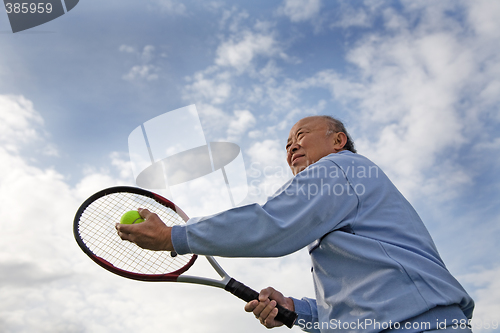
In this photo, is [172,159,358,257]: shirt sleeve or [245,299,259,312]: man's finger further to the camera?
[245,299,259,312]: man's finger

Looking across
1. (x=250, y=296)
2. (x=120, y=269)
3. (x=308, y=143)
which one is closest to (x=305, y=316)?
(x=250, y=296)

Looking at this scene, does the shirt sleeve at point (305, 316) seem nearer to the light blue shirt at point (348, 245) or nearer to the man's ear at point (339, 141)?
the light blue shirt at point (348, 245)

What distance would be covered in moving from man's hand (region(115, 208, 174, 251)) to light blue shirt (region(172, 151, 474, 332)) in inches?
3.0

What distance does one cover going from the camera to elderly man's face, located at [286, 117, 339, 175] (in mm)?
3674

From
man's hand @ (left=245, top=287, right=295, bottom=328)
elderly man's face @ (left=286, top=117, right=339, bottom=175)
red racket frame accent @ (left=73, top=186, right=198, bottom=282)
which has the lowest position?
man's hand @ (left=245, top=287, right=295, bottom=328)

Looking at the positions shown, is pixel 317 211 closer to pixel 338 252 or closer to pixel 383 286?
pixel 338 252

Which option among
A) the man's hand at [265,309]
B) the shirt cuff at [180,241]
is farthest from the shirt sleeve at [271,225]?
the man's hand at [265,309]

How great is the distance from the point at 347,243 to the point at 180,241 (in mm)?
1108

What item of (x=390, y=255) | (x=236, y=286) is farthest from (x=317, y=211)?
(x=236, y=286)

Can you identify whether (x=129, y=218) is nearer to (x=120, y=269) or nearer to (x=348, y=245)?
(x=120, y=269)

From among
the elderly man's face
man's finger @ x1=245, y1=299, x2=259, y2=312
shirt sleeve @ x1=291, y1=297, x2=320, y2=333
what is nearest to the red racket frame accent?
man's finger @ x1=245, y1=299, x2=259, y2=312

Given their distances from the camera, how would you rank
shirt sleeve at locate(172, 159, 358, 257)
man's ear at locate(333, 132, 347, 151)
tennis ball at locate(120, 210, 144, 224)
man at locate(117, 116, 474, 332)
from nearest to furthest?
man at locate(117, 116, 474, 332), shirt sleeve at locate(172, 159, 358, 257), tennis ball at locate(120, 210, 144, 224), man's ear at locate(333, 132, 347, 151)

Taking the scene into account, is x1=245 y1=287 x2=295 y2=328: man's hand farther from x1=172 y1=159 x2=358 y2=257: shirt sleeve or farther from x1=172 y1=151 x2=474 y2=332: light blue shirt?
x1=172 y1=159 x2=358 y2=257: shirt sleeve

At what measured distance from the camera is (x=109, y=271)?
357cm
